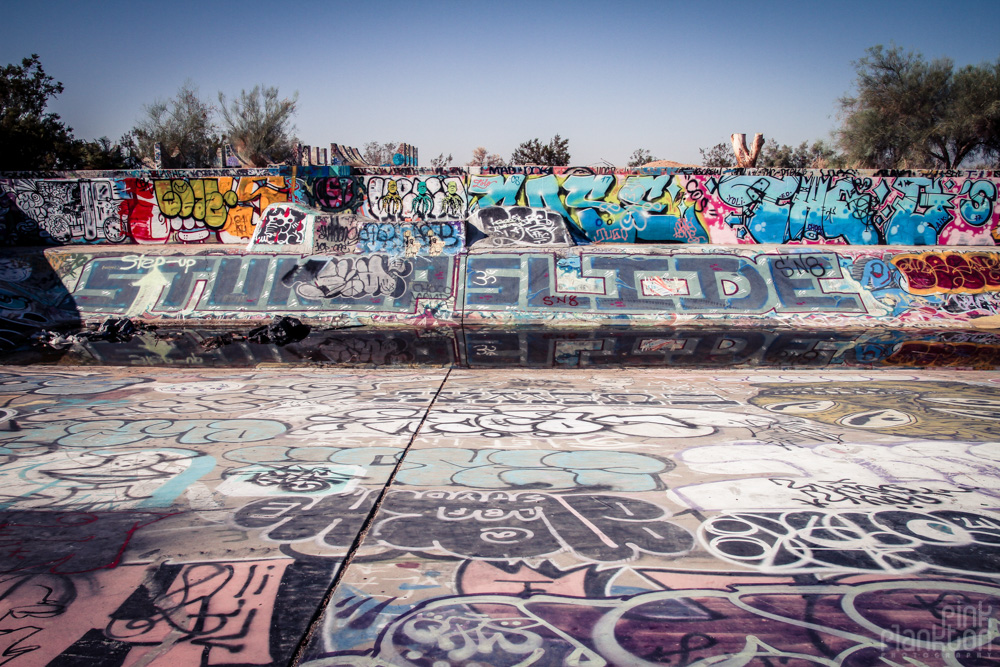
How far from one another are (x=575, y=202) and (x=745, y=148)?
4.70 m

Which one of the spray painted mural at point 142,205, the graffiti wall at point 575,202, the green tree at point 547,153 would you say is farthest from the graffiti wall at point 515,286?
the green tree at point 547,153

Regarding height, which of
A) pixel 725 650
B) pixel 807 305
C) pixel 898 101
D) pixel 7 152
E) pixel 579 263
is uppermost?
pixel 898 101

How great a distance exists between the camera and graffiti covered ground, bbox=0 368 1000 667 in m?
2.40

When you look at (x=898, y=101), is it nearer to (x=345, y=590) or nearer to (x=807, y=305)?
(x=807, y=305)

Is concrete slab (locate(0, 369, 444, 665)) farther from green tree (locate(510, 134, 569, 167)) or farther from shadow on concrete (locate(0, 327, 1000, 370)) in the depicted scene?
green tree (locate(510, 134, 569, 167))

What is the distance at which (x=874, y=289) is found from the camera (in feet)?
28.9

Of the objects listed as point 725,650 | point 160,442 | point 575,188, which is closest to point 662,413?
point 725,650

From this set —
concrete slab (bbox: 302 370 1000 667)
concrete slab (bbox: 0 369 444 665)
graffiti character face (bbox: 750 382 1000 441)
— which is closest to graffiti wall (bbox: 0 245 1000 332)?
graffiti character face (bbox: 750 382 1000 441)

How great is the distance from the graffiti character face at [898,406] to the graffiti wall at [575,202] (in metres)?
5.48

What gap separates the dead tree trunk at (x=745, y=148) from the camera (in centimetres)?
1270

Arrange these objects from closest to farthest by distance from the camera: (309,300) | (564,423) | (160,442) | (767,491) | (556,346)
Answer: (767,491) → (160,442) → (564,423) → (556,346) → (309,300)

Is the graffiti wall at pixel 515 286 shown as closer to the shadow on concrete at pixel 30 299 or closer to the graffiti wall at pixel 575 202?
the shadow on concrete at pixel 30 299

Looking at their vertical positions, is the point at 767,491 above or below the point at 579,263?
below

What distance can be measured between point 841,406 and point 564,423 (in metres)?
3.38
